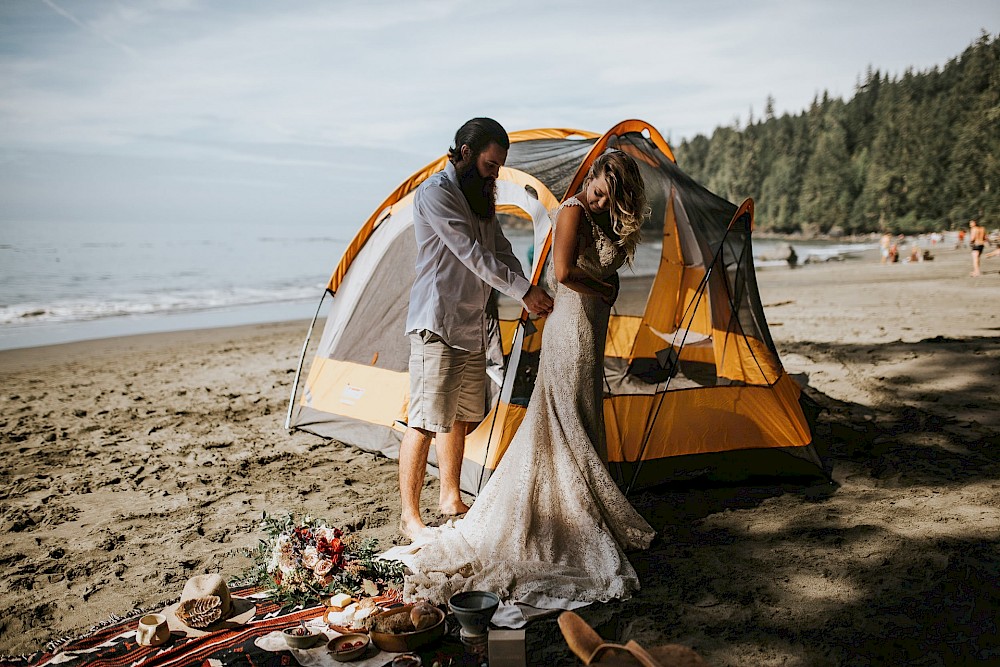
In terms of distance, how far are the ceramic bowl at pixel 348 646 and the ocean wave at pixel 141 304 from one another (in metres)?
13.9

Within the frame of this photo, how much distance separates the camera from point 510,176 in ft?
13.9

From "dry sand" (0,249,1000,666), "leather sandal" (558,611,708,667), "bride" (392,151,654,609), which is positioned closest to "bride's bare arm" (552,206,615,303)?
"bride" (392,151,654,609)

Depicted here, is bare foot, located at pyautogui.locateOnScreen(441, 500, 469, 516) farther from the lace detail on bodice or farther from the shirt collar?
the shirt collar

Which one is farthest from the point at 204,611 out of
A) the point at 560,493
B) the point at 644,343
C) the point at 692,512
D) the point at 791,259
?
the point at 791,259

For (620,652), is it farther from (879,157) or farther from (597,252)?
(879,157)

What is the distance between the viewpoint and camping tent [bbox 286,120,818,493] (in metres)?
3.84

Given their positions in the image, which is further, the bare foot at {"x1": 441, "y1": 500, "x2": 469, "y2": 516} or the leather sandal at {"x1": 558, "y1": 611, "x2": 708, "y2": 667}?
the bare foot at {"x1": 441, "y1": 500, "x2": 469, "y2": 516}

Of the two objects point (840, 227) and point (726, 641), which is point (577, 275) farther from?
point (840, 227)

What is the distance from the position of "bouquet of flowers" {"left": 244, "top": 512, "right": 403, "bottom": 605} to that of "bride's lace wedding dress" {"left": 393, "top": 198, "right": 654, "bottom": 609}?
6.0 inches

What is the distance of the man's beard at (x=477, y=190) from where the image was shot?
3160mm

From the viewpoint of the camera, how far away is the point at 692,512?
3.59m

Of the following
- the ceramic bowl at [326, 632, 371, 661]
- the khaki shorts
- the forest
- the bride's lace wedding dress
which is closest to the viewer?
the ceramic bowl at [326, 632, 371, 661]

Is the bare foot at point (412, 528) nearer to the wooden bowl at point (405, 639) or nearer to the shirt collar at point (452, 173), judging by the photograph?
the wooden bowl at point (405, 639)

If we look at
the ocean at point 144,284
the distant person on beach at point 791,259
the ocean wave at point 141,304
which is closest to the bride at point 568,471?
the ocean at point 144,284
